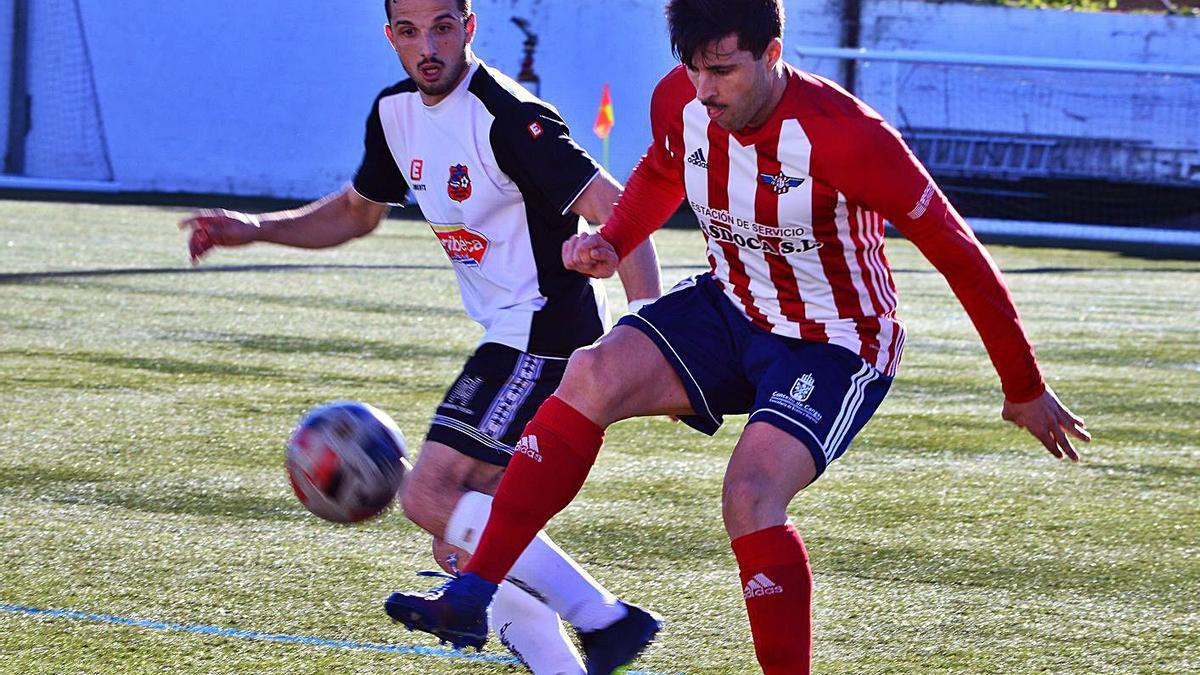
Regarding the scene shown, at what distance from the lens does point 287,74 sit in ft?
77.1

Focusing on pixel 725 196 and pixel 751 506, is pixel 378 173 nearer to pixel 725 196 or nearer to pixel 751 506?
pixel 725 196

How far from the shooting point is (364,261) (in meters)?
13.6

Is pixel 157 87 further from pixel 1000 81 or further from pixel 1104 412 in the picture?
pixel 1104 412

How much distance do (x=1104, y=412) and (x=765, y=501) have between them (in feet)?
16.5

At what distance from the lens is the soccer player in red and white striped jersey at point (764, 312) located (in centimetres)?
309

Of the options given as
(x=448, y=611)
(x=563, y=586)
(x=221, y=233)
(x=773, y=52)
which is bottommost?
(x=563, y=586)

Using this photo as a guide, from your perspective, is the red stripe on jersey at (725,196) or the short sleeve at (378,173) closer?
the red stripe on jersey at (725,196)

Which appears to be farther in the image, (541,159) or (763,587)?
(541,159)

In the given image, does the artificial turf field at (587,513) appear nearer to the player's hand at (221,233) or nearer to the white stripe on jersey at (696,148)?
the player's hand at (221,233)

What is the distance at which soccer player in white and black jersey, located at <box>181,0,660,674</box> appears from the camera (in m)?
3.63

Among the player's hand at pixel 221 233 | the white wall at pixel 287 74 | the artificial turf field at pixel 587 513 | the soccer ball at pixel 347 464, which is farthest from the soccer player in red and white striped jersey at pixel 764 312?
the white wall at pixel 287 74

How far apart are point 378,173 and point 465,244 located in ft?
1.39

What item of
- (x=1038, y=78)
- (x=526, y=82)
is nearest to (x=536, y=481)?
(x=1038, y=78)

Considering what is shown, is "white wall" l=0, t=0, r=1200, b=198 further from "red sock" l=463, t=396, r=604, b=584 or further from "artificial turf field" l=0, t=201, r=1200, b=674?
"red sock" l=463, t=396, r=604, b=584
